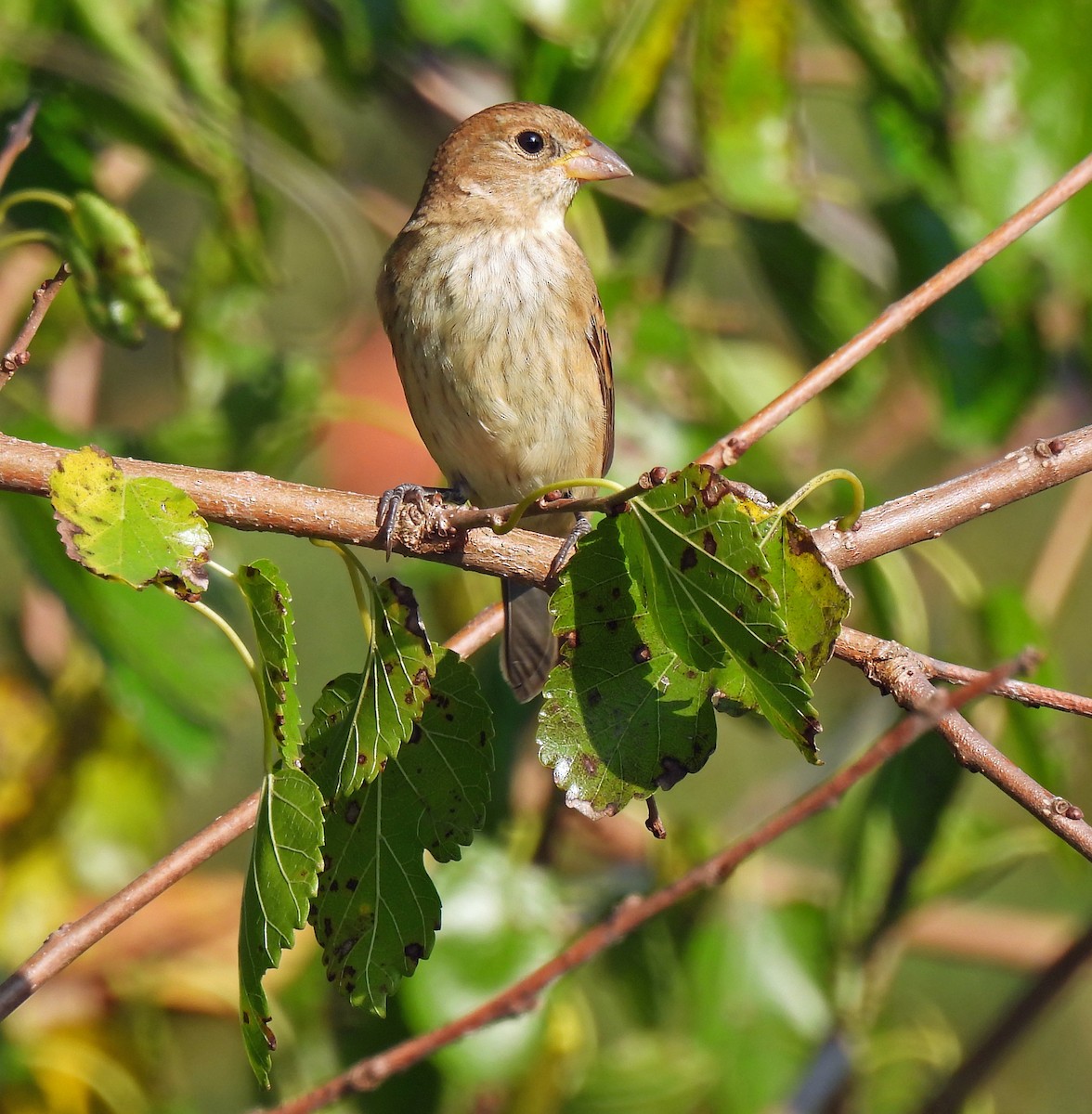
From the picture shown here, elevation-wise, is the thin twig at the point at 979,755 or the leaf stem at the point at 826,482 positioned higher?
the leaf stem at the point at 826,482

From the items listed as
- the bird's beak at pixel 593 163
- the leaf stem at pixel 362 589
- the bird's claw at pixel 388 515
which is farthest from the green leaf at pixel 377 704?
the bird's beak at pixel 593 163

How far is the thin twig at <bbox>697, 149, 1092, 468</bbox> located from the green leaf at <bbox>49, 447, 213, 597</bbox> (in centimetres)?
84

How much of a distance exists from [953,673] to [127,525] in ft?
3.51

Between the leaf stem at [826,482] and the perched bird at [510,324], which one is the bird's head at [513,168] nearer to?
the perched bird at [510,324]

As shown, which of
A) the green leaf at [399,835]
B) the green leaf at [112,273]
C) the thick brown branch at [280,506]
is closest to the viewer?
the green leaf at [399,835]

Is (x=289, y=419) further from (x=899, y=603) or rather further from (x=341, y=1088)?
(x=341, y=1088)

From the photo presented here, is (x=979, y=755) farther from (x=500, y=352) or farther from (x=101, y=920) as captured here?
(x=500, y=352)

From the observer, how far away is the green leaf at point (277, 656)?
5.57 feet

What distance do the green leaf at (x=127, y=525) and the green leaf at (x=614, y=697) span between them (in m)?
0.46

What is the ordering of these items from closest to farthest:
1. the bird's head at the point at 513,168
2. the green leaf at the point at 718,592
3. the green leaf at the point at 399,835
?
1. the green leaf at the point at 718,592
2. the green leaf at the point at 399,835
3. the bird's head at the point at 513,168

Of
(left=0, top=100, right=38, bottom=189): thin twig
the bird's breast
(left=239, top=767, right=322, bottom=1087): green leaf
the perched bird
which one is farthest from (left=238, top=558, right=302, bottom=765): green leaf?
the bird's breast

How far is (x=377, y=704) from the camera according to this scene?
179cm

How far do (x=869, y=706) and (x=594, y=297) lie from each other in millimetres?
1597

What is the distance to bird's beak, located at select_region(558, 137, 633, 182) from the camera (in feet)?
11.5
